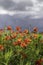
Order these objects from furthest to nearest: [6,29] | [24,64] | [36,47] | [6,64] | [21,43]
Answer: [6,29] → [36,47] → [21,43] → [24,64] → [6,64]

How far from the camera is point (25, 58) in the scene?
646 cm

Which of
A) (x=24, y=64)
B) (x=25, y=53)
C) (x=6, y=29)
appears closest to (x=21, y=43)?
(x=25, y=53)

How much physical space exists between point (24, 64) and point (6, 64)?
588mm

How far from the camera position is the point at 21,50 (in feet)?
22.2

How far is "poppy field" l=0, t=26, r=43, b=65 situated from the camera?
20.4ft

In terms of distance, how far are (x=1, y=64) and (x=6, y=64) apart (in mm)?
212

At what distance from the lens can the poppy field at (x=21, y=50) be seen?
6211 millimetres

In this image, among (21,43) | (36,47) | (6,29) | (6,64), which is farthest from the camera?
(6,29)

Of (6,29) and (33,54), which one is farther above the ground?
(6,29)

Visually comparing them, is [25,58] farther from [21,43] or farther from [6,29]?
[6,29]

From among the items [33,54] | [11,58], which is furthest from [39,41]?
[11,58]

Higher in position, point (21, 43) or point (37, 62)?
point (21, 43)

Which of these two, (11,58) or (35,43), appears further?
(35,43)

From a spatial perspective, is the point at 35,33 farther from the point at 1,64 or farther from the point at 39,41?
the point at 1,64
